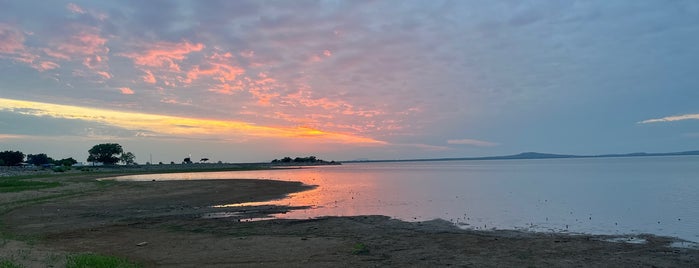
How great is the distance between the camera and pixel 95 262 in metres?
14.5

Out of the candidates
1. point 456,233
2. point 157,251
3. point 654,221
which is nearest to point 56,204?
point 157,251

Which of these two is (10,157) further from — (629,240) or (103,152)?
(629,240)

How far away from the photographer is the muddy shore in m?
16.1

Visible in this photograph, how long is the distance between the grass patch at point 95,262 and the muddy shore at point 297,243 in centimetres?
62

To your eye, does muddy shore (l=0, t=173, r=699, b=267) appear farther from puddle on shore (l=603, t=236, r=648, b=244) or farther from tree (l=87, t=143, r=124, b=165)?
tree (l=87, t=143, r=124, b=165)

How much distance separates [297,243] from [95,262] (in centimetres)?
796

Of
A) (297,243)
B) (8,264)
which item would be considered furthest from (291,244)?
(8,264)

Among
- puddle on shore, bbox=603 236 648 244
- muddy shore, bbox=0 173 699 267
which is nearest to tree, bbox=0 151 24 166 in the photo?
muddy shore, bbox=0 173 699 267

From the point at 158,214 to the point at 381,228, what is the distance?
16.9 meters

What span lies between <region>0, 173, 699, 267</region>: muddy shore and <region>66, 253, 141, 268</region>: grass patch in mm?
625

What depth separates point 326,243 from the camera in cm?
1977

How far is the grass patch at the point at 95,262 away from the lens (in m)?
14.2

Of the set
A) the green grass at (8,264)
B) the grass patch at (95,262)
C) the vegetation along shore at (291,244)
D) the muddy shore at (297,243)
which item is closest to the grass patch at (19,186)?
the muddy shore at (297,243)

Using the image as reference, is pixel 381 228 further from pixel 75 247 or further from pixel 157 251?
pixel 75 247
